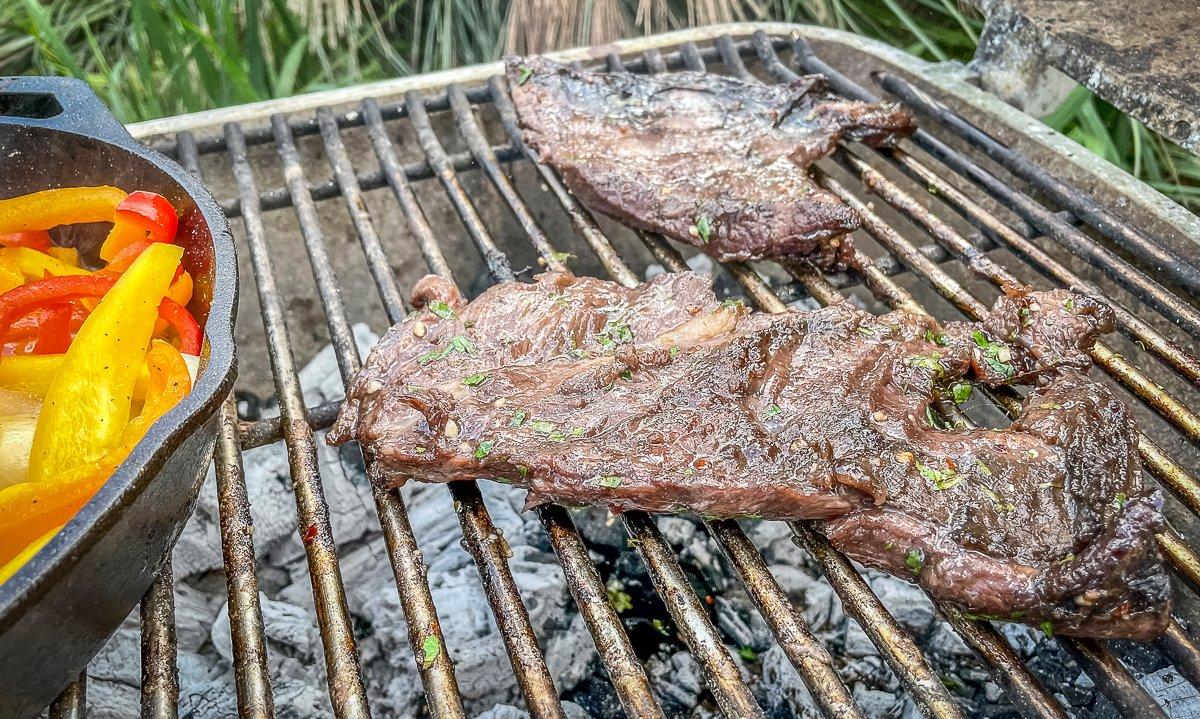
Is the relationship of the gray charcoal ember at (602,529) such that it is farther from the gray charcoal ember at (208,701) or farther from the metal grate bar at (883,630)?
the gray charcoal ember at (208,701)

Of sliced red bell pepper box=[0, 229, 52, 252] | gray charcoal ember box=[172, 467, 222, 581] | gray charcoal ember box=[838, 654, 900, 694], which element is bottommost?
gray charcoal ember box=[838, 654, 900, 694]

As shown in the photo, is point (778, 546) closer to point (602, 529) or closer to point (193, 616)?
point (602, 529)

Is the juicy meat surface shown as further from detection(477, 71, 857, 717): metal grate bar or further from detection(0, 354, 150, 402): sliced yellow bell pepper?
detection(0, 354, 150, 402): sliced yellow bell pepper

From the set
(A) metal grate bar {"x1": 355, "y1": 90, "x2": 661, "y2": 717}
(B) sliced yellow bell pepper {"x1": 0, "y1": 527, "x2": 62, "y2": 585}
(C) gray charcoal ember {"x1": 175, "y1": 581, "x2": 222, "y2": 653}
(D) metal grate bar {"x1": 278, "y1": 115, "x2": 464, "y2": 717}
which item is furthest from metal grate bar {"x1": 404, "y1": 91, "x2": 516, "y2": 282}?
(B) sliced yellow bell pepper {"x1": 0, "y1": 527, "x2": 62, "y2": 585}

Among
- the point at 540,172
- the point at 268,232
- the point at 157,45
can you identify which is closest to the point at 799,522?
the point at 540,172

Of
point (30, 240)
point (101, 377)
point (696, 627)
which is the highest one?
point (30, 240)

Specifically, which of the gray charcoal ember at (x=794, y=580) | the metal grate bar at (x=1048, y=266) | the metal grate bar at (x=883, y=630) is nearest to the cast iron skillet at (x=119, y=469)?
the metal grate bar at (x=883, y=630)

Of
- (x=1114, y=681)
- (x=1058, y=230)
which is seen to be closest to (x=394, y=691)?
(x=1114, y=681)
